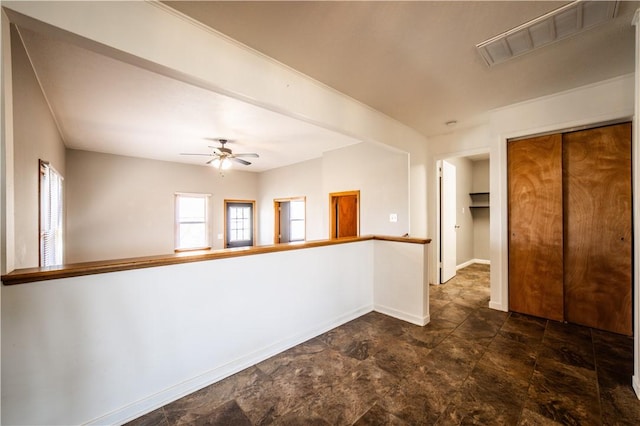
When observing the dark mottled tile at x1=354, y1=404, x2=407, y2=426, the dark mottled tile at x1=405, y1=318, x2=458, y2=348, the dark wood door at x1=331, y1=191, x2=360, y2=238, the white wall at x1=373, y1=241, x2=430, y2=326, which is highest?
the dark wood door at x1=331, y1=191, x2=360, y2=238

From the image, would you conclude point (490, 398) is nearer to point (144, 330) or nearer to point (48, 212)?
point (144, 330)

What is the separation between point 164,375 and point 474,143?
478 centimetres

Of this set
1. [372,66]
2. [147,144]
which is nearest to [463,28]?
[372,66]

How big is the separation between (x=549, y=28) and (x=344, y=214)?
365 centimetres

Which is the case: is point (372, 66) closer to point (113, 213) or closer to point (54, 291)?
point (54, 291)

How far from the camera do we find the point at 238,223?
7191 millimetres

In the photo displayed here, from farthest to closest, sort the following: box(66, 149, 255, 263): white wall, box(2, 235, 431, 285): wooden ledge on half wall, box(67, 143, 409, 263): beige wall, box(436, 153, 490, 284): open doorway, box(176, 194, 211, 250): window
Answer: box(176, 194, 211, 250): window < box(66, 149, 255, 263): white wall < box(436, 153, 490, 284): open doorway < box(67, 143, 409, 263): beige wall < box(2, 235, 431, 285): wooden ledge on half wall

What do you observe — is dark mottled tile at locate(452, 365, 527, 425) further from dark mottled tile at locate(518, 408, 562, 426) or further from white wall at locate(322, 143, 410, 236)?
white wall at locate(322, 143, 410, 236)

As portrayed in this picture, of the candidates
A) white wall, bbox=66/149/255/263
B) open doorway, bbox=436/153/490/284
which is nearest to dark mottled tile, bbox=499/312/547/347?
open doorway, bbox=436/153/490/284

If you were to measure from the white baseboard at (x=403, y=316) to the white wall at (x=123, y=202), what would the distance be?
5.04 m

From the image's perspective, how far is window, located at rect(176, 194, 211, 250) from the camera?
20.0 ft

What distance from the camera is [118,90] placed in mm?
2604

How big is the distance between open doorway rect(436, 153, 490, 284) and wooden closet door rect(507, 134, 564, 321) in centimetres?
131

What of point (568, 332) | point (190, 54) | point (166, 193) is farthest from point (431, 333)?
point (166, 193)
